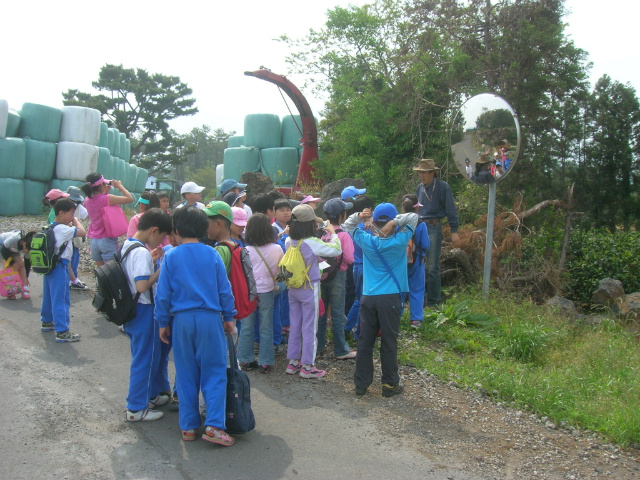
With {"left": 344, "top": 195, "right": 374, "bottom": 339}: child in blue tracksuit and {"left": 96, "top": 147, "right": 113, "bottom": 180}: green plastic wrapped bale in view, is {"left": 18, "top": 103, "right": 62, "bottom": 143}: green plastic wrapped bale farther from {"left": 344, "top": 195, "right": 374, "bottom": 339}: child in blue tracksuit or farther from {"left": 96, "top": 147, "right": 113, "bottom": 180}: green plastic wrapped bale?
{"left": 344, "top": 195, "right": 374, "bottom": 339}: child in blue tracksuit

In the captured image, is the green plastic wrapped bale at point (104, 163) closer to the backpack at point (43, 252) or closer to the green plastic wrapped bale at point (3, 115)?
the green plastic wrapped bale at point (3, 115)

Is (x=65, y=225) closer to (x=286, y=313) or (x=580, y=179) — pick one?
(x=286, y=313)

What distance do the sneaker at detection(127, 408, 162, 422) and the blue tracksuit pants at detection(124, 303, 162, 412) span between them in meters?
→ 0.03

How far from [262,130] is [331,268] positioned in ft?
48.5

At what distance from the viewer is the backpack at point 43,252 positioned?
588 cm

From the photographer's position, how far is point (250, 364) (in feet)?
18.1

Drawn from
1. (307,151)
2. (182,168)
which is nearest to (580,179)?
(307,151)

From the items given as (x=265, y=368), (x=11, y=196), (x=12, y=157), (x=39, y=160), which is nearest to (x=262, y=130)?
(x=39, y=160)

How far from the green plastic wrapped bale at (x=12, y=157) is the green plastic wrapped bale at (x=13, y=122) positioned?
469 mm

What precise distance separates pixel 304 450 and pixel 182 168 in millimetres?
59379

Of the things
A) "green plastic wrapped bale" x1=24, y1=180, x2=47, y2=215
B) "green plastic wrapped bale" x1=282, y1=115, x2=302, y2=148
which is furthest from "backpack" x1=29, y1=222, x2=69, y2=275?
"green plastic wrapped bale" x1=282, y1=115, x2=302, y2=148

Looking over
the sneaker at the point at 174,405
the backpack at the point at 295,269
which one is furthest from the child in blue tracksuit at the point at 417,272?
the sneaker at the point at 174,405

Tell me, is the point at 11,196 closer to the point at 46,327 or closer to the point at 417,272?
the point at 46,327

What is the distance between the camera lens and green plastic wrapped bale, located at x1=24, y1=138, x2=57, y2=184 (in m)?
16.8
